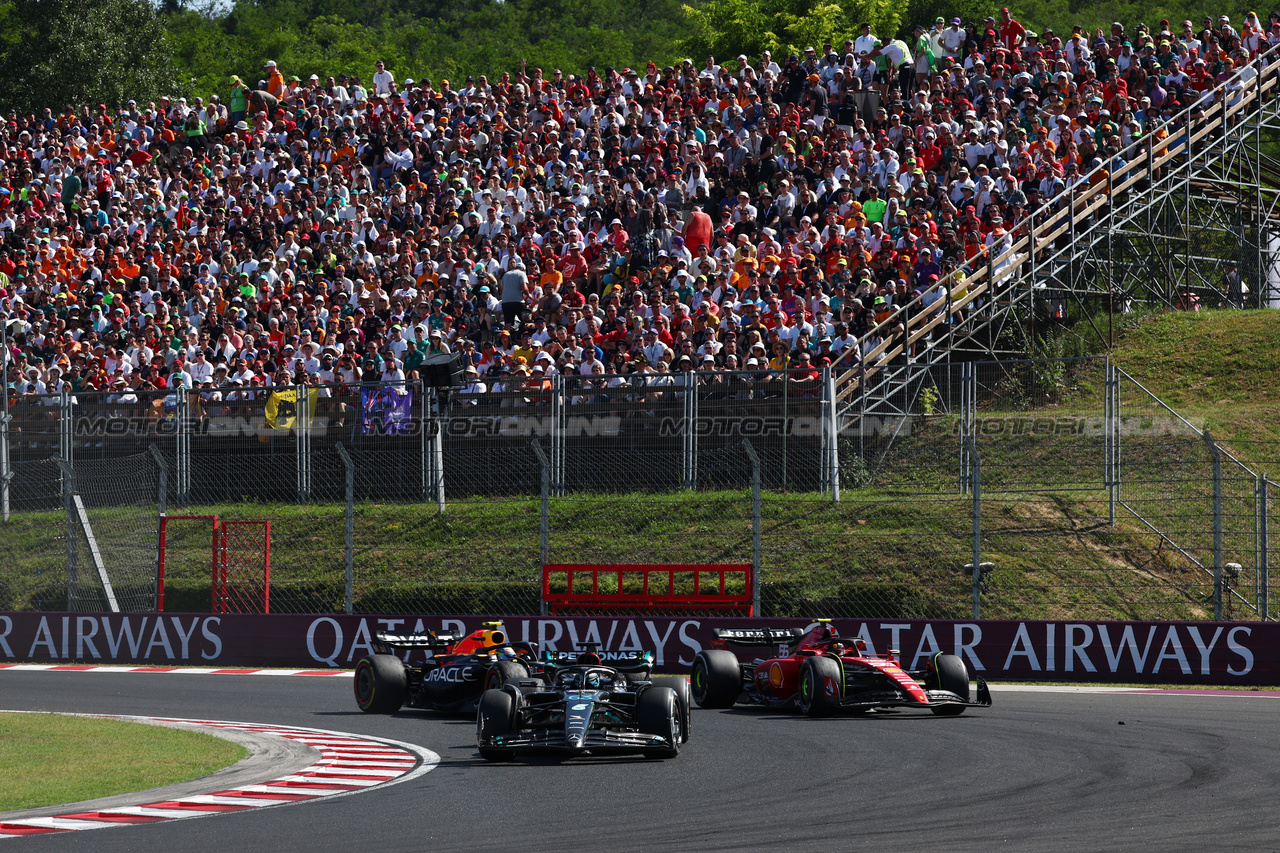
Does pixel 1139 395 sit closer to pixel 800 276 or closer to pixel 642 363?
pixel 800 276

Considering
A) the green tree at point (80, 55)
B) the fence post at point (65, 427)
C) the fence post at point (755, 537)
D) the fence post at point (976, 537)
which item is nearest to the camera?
the fence post at point (976, 537)

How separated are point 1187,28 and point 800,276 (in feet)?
26.4

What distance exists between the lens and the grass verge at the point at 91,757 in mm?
8656

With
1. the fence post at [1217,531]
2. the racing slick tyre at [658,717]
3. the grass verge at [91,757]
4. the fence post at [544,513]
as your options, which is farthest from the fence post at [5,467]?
the fence post at [1217,531]

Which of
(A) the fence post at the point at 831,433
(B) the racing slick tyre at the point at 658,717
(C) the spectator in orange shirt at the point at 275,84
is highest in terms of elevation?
(C) the spectator in orange shirt at the point at 275,84

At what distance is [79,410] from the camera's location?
2022 cm

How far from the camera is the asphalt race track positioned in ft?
23.4

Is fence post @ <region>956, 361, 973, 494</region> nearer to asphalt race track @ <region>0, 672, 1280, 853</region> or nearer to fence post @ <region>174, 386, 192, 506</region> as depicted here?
asphalt race track @ <region>0, 672, 1280, 853</region>

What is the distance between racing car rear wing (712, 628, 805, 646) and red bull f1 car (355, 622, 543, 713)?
1705 mm

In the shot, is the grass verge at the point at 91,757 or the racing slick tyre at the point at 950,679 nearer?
the grass verge at the point at 91,757

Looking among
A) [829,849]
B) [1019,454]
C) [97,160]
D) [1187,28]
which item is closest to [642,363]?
[1019,454]

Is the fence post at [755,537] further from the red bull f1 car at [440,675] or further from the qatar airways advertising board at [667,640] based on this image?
the red bull f1 car at [440,675]

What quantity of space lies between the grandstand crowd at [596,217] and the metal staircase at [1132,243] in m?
0.36

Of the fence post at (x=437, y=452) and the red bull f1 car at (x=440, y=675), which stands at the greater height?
the fence post at (x=437, y=452)
